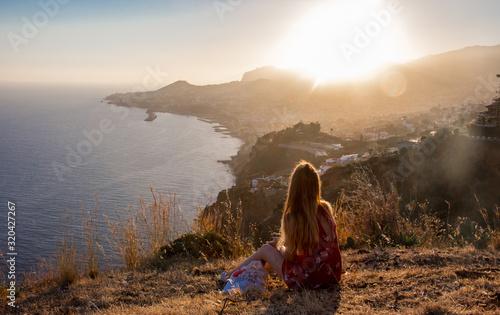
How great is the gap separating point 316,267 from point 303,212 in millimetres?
492

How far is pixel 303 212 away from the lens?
2893mm

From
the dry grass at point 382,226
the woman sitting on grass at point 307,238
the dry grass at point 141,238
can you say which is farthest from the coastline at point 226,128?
the woman sitting on grass at point 307,238

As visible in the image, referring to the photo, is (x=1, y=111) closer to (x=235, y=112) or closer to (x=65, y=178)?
(x=235, y=112)

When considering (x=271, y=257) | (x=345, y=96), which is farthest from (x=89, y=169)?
(x=345, y=96)

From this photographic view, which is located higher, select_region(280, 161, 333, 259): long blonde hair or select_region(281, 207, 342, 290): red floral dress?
select_region(280, 161, 333, 259): long blonde hair

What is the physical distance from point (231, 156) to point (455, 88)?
236 ft

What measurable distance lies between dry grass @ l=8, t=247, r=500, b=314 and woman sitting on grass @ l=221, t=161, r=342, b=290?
13cm

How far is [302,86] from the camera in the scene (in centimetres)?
11369

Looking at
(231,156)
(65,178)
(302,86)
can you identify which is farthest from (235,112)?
(65,178)

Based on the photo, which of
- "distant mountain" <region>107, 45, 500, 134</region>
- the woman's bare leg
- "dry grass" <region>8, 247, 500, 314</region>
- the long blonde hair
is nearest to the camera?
"dry grass" <region>8, 247, 500, 314</region>

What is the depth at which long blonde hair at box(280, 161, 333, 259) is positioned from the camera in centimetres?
288

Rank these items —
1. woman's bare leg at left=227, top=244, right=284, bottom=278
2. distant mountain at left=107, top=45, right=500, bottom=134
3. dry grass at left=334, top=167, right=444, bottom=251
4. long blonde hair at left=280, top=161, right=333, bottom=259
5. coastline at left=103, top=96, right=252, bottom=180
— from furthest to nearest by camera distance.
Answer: distant mountain at left=107, top=45, right=500, bottom=134 → coastline at left=103, top=96, right=252, bottom=180 → dry grass at left=334, top=167, right=444, bottom=251 → woman's bare leg at left=227, top=244, right=284, bottom=278 → long blonde hair at left=280, top=161, right=333, bottom=259

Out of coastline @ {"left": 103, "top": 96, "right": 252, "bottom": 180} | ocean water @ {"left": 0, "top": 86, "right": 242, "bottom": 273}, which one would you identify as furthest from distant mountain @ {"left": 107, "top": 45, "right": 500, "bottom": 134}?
ocean water @ {"left": 0, "top": 86, "right": 242, "bottom": 273}

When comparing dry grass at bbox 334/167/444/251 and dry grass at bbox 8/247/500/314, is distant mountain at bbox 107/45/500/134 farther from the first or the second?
dry grass at bbox 8/247/500/314
